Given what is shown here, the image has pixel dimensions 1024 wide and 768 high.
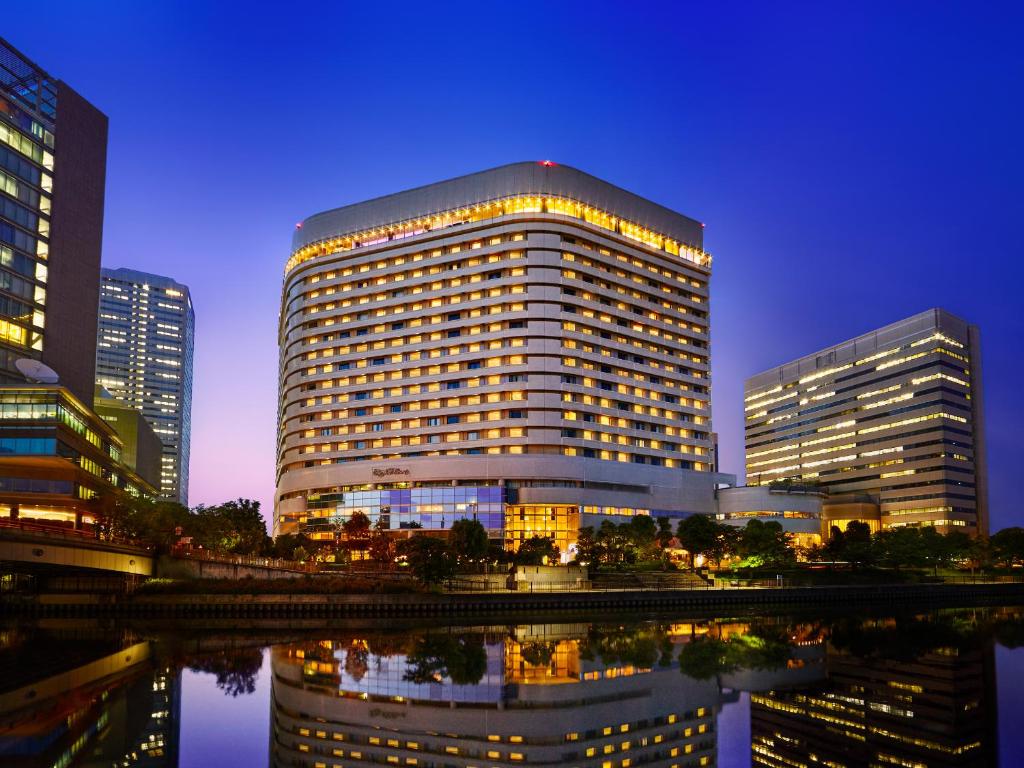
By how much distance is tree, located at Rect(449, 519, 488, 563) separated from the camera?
105000 millimetres

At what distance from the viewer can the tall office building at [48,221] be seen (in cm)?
10956

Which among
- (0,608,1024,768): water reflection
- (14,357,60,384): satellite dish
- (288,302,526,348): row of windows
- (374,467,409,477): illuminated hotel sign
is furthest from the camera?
(288,302,526,348): row of windows

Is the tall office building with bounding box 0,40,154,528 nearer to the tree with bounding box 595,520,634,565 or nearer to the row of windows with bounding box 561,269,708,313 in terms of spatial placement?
the tree with bounding box 595,520,634,565

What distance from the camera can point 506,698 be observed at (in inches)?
1790

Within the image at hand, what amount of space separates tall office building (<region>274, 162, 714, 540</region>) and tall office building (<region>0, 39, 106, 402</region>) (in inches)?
1907

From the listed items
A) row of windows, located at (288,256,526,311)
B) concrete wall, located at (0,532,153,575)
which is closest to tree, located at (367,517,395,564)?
concrete wall, located at (0,532,153,575)

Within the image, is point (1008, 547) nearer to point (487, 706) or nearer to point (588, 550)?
point (588, 550)

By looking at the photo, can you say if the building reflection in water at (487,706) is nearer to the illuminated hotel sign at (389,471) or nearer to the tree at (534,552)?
the tree at (534,552)

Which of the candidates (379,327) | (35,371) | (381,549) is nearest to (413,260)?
(379,327)

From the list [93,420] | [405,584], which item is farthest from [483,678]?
[93,420]

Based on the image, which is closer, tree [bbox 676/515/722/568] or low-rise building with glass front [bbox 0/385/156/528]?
low-rise building with glass front [bbox 0/385/156/528]

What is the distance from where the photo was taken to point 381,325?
6481 inches

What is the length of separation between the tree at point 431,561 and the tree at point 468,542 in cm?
401

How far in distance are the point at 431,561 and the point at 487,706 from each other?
50.0 metres
